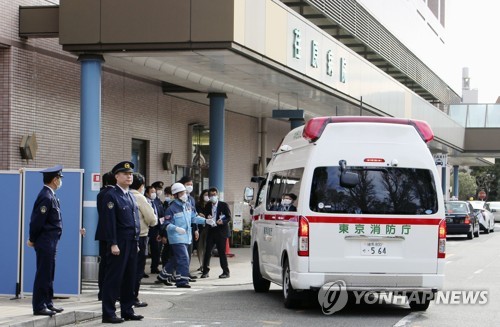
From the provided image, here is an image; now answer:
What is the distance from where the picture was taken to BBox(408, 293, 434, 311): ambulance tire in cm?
1356

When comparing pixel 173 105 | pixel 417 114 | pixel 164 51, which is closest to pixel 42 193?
pixel 164 51

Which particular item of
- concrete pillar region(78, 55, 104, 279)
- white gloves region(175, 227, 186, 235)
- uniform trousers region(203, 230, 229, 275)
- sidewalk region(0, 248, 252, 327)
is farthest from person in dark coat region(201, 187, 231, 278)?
white gloves region(175, 227, 186, 235)

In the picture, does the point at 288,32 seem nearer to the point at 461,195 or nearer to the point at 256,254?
the point at 256,254

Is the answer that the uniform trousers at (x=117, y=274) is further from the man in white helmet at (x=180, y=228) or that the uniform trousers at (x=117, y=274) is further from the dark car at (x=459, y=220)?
the dark car at (x=459, y=220)

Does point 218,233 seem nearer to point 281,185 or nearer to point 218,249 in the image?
point 218,249

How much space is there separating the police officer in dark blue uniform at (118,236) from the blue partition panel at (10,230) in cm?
280

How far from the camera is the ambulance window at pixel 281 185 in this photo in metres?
13.7

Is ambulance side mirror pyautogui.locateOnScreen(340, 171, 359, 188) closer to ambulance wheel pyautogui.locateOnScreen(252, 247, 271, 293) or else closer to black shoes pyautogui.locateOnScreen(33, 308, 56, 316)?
ambulance wheel pyautogui.locateOnScreen(252, 247, 271, 293)

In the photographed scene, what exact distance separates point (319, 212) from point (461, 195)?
9089cm

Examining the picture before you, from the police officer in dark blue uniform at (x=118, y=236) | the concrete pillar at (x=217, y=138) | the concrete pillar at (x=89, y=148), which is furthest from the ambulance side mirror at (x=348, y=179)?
the concrete pillar at (x=217, y=138)

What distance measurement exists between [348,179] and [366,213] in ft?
1.68

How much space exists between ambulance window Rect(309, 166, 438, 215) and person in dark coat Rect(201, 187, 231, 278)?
21.0 ft

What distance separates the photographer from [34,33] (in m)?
18.8

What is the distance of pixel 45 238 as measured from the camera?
12680mm
